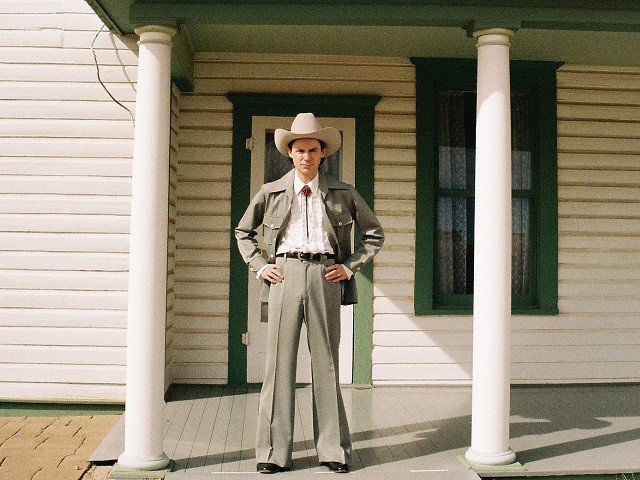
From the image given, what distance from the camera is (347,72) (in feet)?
18.8

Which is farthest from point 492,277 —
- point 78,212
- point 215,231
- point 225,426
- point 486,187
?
point 78,212

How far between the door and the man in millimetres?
1893

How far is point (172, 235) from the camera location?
5.46 metres

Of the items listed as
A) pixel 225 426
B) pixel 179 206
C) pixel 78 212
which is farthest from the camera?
pixel 179 206

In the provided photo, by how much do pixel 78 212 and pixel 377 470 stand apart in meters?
3.00

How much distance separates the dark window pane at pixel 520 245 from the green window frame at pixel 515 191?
1.7 inches

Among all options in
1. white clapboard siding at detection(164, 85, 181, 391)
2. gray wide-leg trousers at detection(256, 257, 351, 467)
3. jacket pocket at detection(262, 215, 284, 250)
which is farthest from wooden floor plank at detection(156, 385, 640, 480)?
jacket pocket at detection(262, 215, 284, 250)

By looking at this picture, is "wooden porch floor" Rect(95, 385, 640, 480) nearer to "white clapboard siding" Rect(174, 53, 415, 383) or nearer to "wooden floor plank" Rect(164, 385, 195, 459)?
"wooden floor plank" Rect(164, 385, 195, 459)

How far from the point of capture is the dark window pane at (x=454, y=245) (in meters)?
5.86

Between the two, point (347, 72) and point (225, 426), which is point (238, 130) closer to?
point (347, 72)

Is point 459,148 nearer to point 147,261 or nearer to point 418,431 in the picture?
point 418,431

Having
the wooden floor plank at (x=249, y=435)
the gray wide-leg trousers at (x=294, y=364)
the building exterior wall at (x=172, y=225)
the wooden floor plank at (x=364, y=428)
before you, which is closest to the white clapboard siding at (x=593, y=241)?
the wooden floor plank at (x=364, y=428)

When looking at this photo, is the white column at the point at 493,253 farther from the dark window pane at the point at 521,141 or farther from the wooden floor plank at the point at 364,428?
the dark window pane at the point at 521,141

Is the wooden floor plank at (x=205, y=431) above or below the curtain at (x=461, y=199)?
below
